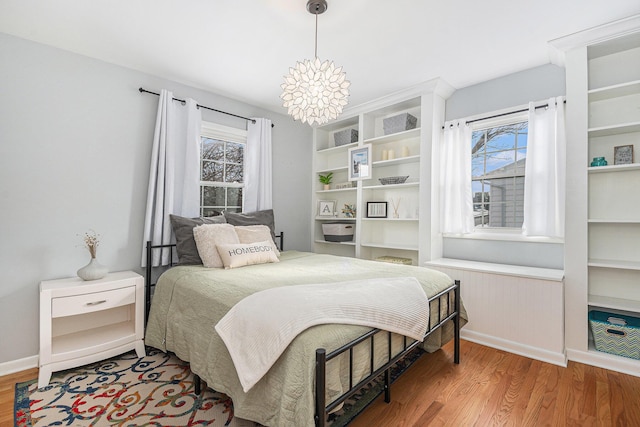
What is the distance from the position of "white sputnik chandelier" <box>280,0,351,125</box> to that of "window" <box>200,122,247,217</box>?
1647 millimetres

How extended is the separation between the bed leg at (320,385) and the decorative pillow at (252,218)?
7.33ft

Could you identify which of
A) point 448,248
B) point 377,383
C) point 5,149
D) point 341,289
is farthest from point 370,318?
point 5,149

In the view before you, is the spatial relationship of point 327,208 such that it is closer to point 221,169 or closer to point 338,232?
point 338,232

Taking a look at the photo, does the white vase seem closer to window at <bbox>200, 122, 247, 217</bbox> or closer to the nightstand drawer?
the nightstand drawer

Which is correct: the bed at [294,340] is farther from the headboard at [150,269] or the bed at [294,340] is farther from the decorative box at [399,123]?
the decorative box at [399,123]

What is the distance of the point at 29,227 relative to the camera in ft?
7.64

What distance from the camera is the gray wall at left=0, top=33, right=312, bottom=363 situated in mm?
2266

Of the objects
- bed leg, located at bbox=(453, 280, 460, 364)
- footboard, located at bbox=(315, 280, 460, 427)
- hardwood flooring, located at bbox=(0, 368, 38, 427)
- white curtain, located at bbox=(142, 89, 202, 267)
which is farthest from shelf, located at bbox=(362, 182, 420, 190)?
hardwood flooring, located at bbox=(0, 368, 38, 427)

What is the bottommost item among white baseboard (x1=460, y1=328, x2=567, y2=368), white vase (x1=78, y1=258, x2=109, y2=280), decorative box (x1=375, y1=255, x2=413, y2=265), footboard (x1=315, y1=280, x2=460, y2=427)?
white baseboard (x1=460, y1=328, x2=567, y2=368)

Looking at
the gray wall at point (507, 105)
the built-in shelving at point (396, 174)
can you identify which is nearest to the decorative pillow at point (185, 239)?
the built-in shelving at point (396, 174)

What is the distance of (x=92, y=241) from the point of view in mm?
2432

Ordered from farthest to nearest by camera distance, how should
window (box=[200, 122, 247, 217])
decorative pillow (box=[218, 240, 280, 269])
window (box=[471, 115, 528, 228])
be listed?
window (box=[200, 122, 247, 217]) → window (box=[471, 115, 528, 228]) → decorative pillow (box=[218, 240, 280, 269])

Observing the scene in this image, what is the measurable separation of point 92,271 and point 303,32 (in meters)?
2.43

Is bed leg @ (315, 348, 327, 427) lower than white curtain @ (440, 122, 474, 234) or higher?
lower
